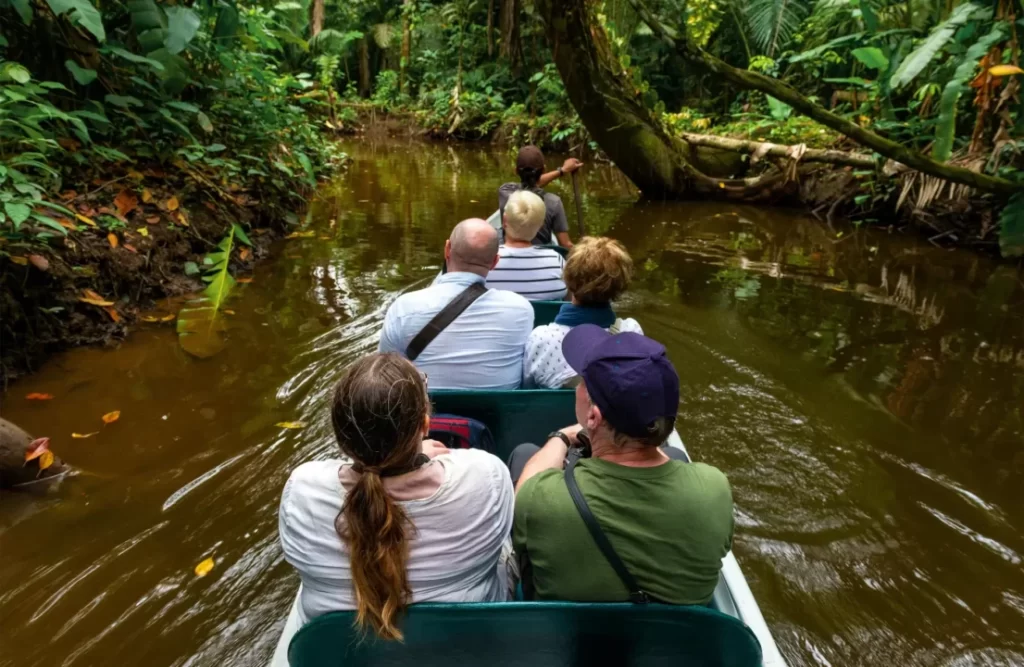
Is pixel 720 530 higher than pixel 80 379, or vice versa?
pixel 720 530

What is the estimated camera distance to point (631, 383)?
1.48 m

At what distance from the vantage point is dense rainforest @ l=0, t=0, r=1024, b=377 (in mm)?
4492

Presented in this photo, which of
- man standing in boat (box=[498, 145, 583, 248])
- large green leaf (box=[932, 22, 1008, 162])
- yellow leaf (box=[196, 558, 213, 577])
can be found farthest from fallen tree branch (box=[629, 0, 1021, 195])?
yellow leaf (box=[196, 558, 213, 577])

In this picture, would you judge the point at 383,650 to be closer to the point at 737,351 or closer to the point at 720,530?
the point at 720,530

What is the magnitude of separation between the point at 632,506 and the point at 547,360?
1.21 meters

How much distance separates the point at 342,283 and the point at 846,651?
467 centimetres

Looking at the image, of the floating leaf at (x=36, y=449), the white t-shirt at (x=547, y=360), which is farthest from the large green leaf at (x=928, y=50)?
the floating leaf at (x=36, y=449)

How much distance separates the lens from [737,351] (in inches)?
189

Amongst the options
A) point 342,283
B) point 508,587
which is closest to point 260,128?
point 342,283

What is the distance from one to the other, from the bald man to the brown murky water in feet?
3.33

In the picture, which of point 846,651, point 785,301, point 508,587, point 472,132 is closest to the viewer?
point 508,587

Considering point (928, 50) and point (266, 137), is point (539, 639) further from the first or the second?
point (266, 137)

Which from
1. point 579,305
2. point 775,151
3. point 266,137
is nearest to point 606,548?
point 579,305

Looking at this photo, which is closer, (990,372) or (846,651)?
(846,651)
